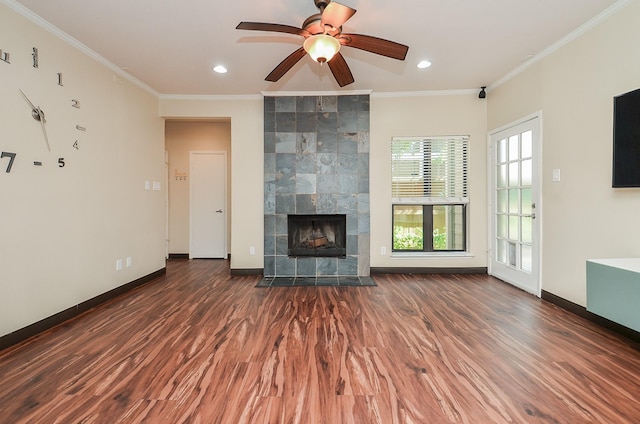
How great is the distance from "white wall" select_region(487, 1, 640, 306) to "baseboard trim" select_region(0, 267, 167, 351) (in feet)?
15.9

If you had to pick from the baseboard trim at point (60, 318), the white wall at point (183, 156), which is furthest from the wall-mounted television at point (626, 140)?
the white wall at point (183, 156)

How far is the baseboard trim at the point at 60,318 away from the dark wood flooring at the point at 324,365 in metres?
0.08

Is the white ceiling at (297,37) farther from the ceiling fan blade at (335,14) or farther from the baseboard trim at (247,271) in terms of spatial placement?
the baseboard trim at (247,271)

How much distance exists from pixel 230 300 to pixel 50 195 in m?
1.92

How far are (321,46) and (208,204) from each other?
13.9 feet

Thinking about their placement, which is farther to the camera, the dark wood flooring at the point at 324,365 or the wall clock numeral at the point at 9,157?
the wall clock numeral at the point at 9,157

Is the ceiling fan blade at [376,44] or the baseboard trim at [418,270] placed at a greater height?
the ceiling fan blade at [376,44]

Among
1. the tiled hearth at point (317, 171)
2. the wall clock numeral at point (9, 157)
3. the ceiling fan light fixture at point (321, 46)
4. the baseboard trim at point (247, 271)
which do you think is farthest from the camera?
the baseboard trim at point (247, 271)

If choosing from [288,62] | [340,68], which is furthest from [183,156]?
[340,68]

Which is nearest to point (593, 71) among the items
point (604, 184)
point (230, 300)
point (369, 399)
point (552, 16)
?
point (552, 16)

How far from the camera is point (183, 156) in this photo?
5539 mm

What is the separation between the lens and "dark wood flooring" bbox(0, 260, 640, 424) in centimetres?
148

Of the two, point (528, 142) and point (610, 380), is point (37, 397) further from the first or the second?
point (528, 142)

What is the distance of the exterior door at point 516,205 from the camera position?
129 inches
